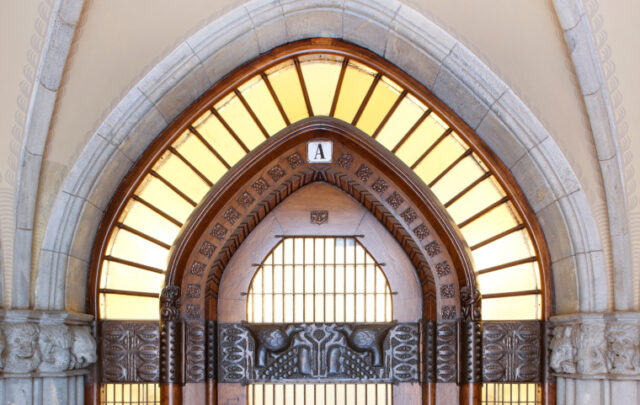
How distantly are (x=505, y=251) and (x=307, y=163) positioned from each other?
7.08ft

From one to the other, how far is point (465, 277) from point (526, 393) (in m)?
1.24

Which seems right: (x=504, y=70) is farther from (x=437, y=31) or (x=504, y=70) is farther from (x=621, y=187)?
(x=621, y=187)

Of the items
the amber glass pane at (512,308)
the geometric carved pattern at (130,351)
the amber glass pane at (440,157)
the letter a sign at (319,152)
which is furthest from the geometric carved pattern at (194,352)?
the amber glass pane at (512,308)

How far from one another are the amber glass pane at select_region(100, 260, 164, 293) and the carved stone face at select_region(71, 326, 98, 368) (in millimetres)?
634

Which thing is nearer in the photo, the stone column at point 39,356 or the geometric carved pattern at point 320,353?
the stone column at point 39,356

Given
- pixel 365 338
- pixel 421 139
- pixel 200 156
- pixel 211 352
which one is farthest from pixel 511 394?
pixel 200 156

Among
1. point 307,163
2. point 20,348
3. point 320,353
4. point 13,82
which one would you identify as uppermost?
point 13,82

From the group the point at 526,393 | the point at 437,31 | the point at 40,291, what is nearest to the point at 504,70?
the point at 437,31

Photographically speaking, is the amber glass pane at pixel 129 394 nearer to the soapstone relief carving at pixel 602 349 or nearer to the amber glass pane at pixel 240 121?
the amber glass pane at pixel 240 121

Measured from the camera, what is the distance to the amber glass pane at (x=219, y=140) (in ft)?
22.7

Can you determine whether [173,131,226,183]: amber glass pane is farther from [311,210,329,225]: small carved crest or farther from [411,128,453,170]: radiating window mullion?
[411,128,453,170]: radiating window mullion

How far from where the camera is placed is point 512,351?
690cm

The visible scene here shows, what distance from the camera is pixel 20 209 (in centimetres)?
602

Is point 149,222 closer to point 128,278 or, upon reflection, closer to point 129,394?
point 128,278
